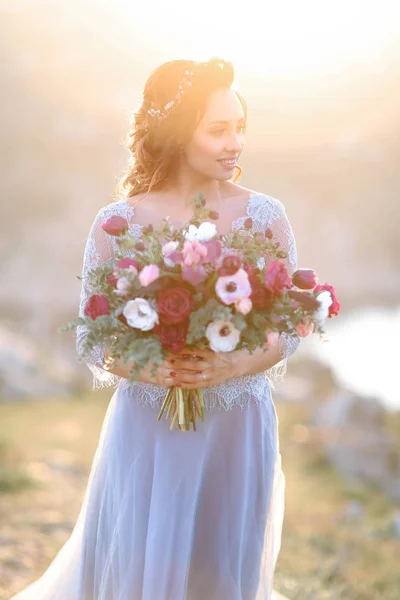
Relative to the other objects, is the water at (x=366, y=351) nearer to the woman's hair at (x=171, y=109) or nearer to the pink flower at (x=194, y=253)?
the woman's hair at (x=171, y=109)

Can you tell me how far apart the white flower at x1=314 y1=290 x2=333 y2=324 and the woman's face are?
657 millimetres

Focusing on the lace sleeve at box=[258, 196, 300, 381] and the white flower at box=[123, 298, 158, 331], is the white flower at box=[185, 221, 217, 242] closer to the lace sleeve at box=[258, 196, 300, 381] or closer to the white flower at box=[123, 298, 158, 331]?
the white flower at box=[123, 298, 158, 331]

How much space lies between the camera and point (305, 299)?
7.68 ft

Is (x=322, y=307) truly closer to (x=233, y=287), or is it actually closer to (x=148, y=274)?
(x=233, y=287)

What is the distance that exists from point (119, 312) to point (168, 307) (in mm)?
173

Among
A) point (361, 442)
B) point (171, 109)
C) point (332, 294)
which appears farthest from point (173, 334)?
point (361, 442)

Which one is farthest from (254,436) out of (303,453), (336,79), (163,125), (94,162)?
(94,162)

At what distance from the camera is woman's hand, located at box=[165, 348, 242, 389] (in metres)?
2.49

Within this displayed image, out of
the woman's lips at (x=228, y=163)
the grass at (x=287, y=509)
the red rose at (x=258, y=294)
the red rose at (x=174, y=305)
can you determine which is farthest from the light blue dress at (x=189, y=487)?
the grass at (x=287, y=509)

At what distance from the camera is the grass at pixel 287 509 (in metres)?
4.61

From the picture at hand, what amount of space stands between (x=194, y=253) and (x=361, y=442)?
5.61 metres

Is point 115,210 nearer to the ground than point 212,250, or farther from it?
farther from it

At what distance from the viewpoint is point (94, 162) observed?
21594mm

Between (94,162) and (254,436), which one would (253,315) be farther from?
(94,162)
